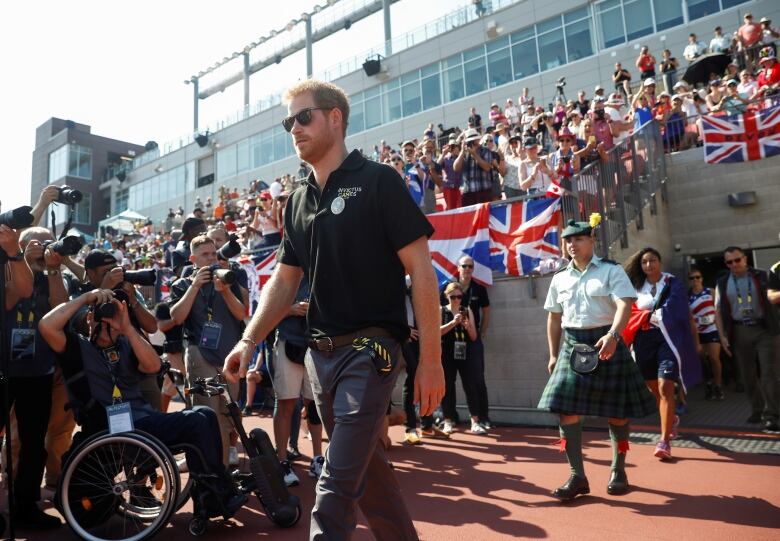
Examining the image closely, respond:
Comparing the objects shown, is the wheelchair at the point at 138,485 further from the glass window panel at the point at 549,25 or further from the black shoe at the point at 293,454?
the glass window panel at the point at 549,25

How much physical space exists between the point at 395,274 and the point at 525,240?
20.0 feet

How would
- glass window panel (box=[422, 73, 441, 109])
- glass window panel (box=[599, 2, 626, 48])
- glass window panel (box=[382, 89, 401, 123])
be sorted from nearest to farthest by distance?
1. glass window panel (box=[599, 2, 626, 48])
2. glass window panel (box=[422, 73, 441, 109])
3. glass window panel (box=[382, 89, 401, 123])

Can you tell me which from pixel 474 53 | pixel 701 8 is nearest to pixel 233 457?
pixel 701 8

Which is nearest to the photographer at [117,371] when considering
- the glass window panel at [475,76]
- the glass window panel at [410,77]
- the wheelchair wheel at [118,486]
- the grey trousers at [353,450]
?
the wheelchair wheel at [118,486]

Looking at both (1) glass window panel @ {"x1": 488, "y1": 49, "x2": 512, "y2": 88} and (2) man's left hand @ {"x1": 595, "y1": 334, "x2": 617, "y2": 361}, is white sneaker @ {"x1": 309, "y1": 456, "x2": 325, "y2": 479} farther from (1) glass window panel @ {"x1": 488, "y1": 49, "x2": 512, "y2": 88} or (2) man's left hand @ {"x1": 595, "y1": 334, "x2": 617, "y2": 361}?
(1) glass window panel @ {"x1": 488, "y1": 49, "x2": 512, "y2": 88}

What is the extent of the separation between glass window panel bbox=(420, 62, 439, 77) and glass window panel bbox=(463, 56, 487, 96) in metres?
1.75

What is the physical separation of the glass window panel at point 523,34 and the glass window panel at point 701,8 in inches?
251

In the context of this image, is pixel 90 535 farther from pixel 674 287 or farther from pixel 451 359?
pixel 674 287

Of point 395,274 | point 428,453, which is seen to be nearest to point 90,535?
point 395,274

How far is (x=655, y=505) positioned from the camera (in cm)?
428

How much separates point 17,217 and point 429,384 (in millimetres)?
3221

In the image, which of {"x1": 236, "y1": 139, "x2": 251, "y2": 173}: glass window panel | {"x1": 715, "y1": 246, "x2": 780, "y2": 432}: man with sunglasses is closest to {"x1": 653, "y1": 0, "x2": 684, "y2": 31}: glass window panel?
{"x1": 715, "y1": 246, "x2": 780, "y2": 432}: man with sunglasses

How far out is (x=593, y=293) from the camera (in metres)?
4.68

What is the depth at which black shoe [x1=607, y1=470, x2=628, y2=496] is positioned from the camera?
4.55 metres
